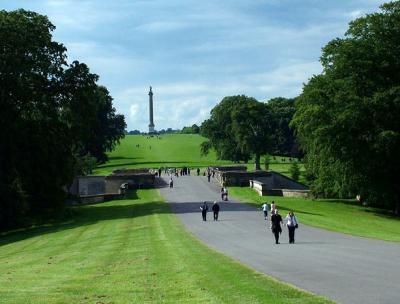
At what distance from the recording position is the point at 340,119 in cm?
4694

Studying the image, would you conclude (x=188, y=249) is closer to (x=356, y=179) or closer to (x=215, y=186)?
(x=356, y=179)

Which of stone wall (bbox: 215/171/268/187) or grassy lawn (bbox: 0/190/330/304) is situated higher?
stone wall (bbox: 215/171/268/187)

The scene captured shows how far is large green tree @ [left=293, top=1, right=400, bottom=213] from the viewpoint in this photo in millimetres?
46656

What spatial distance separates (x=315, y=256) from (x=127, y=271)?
6090 mm

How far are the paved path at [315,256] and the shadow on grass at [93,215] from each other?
534 cm

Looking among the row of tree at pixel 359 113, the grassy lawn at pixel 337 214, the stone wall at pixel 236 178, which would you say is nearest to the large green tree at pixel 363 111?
the row of tree at pixel 359 113

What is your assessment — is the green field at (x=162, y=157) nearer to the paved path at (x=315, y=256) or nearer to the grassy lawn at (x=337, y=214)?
the grassy lawn at (x=337, y=214)

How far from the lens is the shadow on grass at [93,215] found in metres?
38.6

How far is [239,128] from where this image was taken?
9881 cm

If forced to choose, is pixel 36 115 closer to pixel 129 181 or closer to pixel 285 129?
pixel 129 181

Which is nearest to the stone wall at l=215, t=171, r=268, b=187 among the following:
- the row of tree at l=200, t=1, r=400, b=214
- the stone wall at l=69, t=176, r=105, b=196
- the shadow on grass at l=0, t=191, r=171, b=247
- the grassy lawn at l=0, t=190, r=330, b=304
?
the row of tree at l=200, t=1, r=400, b=214

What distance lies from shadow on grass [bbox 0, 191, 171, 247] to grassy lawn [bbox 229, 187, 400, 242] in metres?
8.29

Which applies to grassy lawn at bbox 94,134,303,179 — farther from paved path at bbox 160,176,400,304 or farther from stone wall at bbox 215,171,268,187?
paved path at bbox 160,176,400,304

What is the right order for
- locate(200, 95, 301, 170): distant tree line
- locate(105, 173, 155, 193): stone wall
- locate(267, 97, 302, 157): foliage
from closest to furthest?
locate(105, 173, 155, 193): stone wall
locate(200, 95, 301, 170): distant tree line
locate(267, 97, 302, 157): foliage
